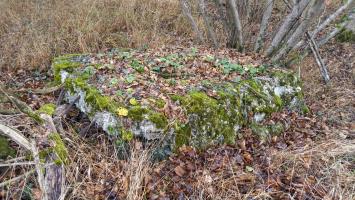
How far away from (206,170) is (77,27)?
442cm

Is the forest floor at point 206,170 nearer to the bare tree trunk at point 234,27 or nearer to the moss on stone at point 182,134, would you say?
the moss on stone at point 182,134

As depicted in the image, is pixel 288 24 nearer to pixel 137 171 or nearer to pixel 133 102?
pixel 133 102

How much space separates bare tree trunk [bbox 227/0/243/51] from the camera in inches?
201

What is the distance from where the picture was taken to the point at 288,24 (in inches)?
198

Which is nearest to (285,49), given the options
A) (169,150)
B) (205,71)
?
(205,71)

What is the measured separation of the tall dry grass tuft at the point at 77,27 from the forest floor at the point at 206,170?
229 centimetres

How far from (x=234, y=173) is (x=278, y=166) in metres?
0.48

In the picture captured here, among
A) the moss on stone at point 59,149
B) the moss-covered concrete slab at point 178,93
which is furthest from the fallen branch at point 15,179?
the moss-covered concrete slab at point 178,93

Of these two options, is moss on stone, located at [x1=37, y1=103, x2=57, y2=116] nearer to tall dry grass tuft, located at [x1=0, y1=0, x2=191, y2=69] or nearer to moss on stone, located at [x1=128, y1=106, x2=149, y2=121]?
moss on stone, located at [x1=128, y1=106, x2=149, y2=121]

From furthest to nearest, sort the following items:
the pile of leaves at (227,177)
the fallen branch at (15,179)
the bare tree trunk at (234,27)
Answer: the bare tree trunk at (234,27) < the pile of leaves at (227,177) < the fallen branch at (15,179)

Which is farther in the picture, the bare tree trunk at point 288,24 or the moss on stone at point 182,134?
the bare tree trunk at point 288,24

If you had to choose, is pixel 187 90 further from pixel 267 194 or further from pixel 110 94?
pixel 267 194

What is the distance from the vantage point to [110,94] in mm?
3395

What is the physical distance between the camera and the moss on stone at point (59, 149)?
2809 mm
